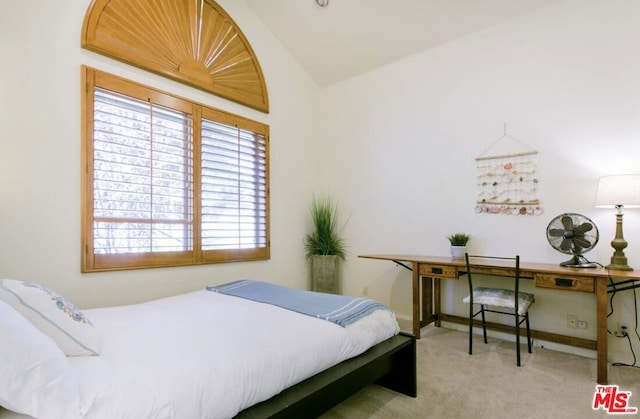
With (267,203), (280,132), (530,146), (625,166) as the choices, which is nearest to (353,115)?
(280,132)

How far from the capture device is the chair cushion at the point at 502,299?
8.79ft

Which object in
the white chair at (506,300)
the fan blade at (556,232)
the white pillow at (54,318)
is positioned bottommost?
the white chair at (506,300)

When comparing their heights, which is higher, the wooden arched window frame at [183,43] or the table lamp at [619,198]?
the wooden arched window frame at [183,43]

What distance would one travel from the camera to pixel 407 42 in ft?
12.3

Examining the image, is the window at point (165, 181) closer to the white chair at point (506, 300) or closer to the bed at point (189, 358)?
the bed at point (189, 358)

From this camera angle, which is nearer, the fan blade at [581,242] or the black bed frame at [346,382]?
the black bed frame at [346,382]

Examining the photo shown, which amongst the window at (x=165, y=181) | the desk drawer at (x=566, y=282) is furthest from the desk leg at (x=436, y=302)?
the window at (x=165, y=181)

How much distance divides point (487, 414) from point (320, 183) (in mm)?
3314

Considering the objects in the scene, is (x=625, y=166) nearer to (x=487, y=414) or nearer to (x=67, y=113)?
(x=487, y=414)

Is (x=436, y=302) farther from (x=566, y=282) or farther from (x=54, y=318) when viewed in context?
(x=54, y=318)

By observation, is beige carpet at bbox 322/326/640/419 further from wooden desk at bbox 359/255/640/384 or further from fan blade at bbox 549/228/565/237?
fan blade at bbox 549/228/565/237

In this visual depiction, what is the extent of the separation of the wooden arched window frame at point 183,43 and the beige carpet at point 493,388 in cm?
309

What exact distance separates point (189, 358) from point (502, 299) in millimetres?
2392

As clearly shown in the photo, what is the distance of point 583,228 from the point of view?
2.68 meters
